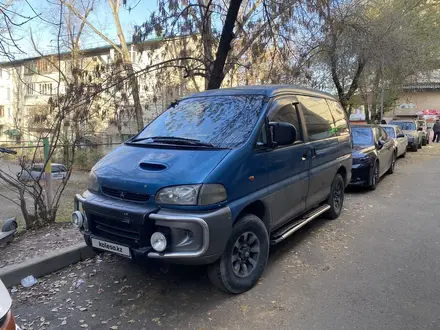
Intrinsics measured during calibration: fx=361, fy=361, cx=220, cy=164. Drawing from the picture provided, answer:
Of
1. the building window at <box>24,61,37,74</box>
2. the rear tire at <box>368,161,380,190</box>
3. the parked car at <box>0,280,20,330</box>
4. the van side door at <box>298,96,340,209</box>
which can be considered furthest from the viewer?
the rear tire at <box>368,161,380,190</box>

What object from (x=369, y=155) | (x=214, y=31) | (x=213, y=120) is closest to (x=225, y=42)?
(x=214, y=31)

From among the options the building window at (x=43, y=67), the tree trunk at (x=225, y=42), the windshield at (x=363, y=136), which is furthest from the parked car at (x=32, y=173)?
the windshield at (x=363, y=136)

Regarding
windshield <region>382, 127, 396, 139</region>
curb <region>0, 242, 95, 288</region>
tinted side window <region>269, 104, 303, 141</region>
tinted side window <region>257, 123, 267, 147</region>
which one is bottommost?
curb <region>0, 242, 95, 288</region>

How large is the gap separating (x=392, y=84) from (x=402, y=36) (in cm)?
515

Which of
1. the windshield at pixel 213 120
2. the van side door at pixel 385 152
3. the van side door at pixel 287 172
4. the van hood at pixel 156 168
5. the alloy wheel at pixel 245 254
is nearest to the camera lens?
the van hood at pixel 156 168

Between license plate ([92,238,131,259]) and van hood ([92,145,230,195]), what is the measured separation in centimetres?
53

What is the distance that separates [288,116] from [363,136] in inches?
222

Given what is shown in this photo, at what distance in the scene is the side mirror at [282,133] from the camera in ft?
12.5

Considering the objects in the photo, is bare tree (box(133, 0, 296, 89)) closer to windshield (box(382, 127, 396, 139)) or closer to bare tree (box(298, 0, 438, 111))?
bare tree (box(298, 0, 438, 111))

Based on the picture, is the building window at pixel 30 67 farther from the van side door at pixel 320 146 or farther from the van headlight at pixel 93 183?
the van side door at pixel 320 146

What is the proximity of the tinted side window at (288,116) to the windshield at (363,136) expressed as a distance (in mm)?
5077

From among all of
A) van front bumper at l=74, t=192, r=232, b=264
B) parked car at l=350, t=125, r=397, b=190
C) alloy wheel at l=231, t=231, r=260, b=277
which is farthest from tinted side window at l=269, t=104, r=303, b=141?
parked car at l=350, t=125, r=397, b=190

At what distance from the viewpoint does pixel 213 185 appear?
3150 millimetres

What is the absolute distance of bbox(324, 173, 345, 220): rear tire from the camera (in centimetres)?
582
